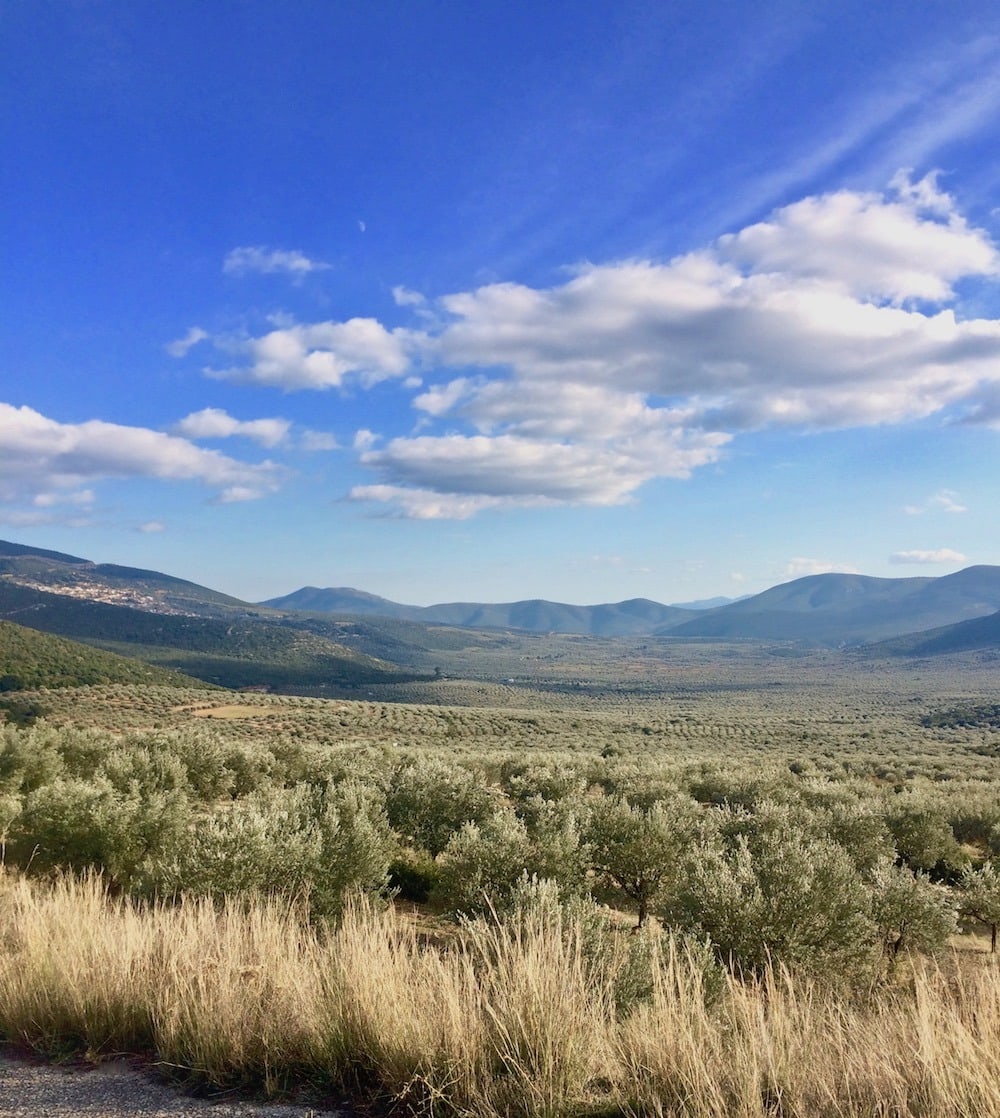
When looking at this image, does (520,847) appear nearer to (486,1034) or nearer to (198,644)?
(486,1034)

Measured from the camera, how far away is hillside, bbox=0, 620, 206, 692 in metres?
65.6

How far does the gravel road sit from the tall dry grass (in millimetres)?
181

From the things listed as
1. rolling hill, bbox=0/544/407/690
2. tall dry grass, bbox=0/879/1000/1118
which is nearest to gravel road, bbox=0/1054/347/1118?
tall dry grass, bbox=0/879/1000/1118

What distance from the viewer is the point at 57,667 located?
7250 cm

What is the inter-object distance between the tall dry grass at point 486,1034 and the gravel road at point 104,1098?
18 centimetres

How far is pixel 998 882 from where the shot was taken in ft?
50.6

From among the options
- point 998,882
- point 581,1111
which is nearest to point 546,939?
point 581,1111

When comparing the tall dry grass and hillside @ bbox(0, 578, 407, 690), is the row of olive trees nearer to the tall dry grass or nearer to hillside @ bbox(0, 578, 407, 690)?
the tall dry grass

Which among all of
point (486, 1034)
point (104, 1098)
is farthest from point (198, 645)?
point (486, 1034)

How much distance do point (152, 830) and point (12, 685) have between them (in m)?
62.5

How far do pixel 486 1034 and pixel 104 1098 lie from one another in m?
2.37

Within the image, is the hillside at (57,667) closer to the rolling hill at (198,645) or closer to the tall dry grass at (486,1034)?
the rolling hill at (198,645)

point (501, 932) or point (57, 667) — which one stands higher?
point (501, 932)

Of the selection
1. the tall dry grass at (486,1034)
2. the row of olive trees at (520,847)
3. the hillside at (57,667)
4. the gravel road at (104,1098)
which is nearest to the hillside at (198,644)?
the hillside at (57,667)
